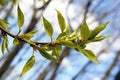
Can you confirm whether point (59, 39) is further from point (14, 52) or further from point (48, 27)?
point (14, 52)

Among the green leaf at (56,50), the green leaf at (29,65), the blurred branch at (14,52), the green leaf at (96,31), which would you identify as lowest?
the green leaf at (29,65)

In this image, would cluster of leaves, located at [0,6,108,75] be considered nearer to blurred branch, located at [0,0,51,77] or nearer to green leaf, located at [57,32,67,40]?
green leaf, located at [57,32,67,40]

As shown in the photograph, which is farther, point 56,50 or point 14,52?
point 14,52

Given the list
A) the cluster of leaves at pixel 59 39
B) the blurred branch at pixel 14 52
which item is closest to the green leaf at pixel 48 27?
the cluster of leaves at pixel 59 39

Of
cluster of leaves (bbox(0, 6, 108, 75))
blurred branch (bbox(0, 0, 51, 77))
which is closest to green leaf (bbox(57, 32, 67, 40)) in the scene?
cluster of leaves (bbox(0, 6, 108, 75))

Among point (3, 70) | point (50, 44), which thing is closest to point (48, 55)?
point (50, 44)

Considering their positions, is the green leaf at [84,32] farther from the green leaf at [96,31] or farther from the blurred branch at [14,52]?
the blurred branch at [14,52]

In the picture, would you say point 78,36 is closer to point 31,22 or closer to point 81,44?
point 81,44

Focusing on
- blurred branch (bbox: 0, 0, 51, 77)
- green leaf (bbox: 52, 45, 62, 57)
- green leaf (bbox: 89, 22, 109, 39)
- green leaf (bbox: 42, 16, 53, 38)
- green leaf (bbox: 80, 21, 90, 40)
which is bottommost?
green leaf (bbox: 52, 45, 62, 57)

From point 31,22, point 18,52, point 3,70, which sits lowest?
point 3,70

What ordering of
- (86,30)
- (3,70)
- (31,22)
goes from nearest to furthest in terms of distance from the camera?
(86,30)
(3,70)
(31,22)

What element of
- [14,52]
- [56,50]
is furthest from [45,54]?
[14,52]
